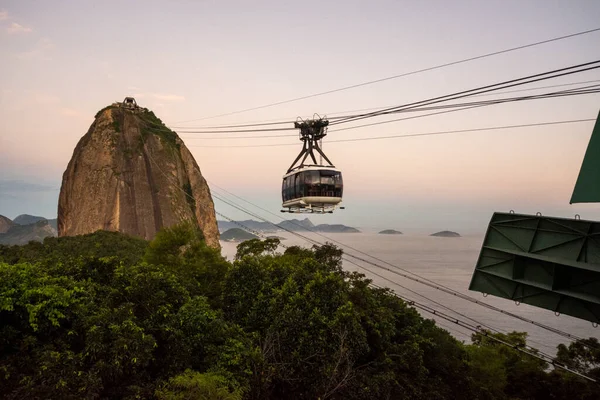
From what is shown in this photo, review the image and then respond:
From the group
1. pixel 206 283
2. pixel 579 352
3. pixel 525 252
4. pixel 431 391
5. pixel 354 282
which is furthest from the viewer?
pixel 579 352

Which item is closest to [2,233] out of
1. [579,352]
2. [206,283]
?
[206,283]

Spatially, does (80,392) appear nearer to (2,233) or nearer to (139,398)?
(139,398)

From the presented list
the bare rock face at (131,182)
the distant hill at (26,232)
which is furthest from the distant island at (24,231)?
the bare rock face at (131,182)

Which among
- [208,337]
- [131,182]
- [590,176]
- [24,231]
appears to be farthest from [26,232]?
[590,176]

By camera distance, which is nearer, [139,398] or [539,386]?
[139,398]

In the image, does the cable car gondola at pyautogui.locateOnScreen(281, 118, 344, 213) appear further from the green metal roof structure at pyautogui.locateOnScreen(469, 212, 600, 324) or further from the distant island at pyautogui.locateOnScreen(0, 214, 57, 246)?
the distant island at pyautogui.locateOnScreen(0, 214, 57, 246)

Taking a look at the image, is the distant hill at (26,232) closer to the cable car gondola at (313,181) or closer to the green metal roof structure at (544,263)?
the cable car gondola at (313,181)
